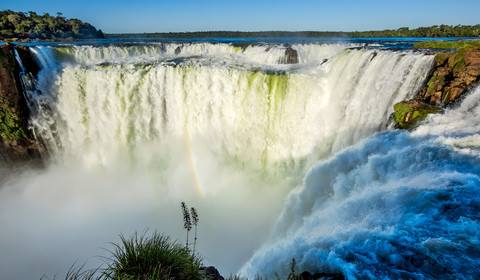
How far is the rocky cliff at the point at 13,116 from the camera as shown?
43.1ft

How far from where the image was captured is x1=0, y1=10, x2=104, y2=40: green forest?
4181 cm

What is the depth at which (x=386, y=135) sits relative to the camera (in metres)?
6.65

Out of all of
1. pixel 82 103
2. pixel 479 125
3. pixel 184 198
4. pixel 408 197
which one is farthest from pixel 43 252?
pixel 479 125

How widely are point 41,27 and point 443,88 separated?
194ft

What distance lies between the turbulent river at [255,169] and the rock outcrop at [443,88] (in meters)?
0.38

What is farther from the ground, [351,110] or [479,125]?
[351,110]

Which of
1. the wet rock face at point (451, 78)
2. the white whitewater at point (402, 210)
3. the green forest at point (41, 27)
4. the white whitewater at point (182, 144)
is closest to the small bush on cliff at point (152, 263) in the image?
the white whitewater at point (402, 210)

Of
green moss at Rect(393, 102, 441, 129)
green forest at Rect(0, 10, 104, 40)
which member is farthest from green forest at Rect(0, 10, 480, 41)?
green moss at Rect(393, 102, 441, 129)

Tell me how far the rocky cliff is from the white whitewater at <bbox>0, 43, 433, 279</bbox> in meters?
0.58

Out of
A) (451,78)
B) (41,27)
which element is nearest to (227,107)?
(451,78)

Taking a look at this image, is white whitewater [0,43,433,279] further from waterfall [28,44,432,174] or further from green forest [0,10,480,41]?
green forest [0,10,480,41]

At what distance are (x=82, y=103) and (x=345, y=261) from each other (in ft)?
47.9

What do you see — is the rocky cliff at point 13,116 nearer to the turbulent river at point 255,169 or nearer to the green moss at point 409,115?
the turbulent river at point 255,169

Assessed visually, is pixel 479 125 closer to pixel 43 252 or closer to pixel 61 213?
pixel 43 252
